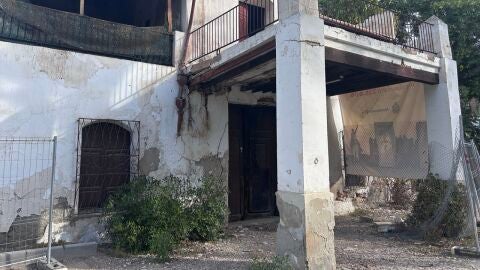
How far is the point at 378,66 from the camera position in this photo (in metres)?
6.51

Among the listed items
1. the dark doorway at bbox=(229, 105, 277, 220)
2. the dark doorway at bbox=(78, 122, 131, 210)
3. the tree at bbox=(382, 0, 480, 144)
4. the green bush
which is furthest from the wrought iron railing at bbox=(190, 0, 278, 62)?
the tree at bbox=(382, 0, 480, 144)

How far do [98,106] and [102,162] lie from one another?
3.58 ft

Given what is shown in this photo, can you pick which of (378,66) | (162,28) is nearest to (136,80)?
(162,28)

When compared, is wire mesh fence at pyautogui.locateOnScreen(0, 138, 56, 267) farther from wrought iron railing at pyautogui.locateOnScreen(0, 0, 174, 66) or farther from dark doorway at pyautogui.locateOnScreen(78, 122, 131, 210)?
wrought iron railing at pyautogui.locateOnScreen(0, 0, 174, 66)

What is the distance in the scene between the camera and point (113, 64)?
7109 mm

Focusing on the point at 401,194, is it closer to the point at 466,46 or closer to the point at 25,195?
the point at 466,46

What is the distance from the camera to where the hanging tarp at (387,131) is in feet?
26.6

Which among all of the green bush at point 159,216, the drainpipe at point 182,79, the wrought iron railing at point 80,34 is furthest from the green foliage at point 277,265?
the wrought iron railing at point 80,34

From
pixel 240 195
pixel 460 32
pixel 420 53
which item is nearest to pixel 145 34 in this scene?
pixel 240 195

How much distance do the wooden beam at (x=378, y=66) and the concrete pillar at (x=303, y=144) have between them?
2.26 feet

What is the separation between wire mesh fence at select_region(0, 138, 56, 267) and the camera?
5871 mm

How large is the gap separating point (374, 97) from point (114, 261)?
23.4ft

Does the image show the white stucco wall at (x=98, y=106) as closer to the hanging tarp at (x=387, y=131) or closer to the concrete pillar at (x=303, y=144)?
the concrete pillar at (x=303, y=144)

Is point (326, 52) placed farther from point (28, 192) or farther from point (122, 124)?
point (28, 192)
